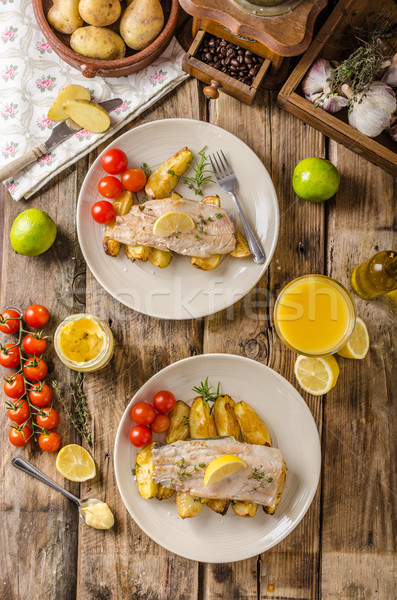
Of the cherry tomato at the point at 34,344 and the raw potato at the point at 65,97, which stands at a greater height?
the raw potato at the point at 65,97

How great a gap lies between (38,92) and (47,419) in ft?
5.85

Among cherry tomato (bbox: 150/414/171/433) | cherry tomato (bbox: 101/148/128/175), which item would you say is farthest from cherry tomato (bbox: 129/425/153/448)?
cherry tomato (bbox: 101/148/128/175)

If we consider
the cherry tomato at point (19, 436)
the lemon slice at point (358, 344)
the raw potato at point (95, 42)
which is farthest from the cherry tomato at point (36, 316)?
the lemon slice at point (358, 344)

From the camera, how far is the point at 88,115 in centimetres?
273

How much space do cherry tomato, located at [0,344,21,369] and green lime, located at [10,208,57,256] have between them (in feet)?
1.65

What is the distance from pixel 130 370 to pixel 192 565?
1072mm

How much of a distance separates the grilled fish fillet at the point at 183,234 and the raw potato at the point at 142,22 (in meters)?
0.85

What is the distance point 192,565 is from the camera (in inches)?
106

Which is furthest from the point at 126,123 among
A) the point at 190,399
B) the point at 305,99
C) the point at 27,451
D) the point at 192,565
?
the point at 192,565

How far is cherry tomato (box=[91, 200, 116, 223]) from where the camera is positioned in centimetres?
263

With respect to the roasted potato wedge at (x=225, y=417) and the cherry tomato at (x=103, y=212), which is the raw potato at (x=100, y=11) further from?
the roasted potato wedge at (x=225, y=417)

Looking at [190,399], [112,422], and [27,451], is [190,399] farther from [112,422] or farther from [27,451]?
[27,451]

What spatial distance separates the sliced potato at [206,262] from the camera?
8.69 ft

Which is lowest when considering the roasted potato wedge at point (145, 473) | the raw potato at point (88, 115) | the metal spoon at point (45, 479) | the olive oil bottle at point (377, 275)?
the metal spoon at point (45, 479)
